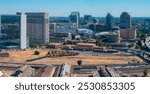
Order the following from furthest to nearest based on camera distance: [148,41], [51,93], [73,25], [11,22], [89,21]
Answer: [89,21] < [73,25] < [11,22] < [148,41] < [51,93]

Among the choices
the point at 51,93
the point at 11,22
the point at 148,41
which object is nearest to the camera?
the point at 51,93

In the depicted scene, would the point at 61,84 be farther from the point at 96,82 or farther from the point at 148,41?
the point at 148,41

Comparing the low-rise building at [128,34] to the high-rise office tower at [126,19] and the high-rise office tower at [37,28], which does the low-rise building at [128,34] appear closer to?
the high-rise office tower at [126,19]

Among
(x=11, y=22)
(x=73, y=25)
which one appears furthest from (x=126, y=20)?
(x=11, y=22)

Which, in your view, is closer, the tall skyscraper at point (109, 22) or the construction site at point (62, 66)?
the construction site at point (62, 66)

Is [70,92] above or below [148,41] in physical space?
below

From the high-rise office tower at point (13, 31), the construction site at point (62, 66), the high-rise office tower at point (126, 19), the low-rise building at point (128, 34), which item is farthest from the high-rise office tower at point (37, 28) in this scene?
the high-rise office tower at point (126, 19)

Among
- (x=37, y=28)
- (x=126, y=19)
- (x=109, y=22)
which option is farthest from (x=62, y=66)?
(x=109, y=22)

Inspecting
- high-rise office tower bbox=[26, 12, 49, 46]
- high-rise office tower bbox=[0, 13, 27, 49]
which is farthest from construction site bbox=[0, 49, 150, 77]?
high-rise office tower bbox=[26, 12, 49, 46]
